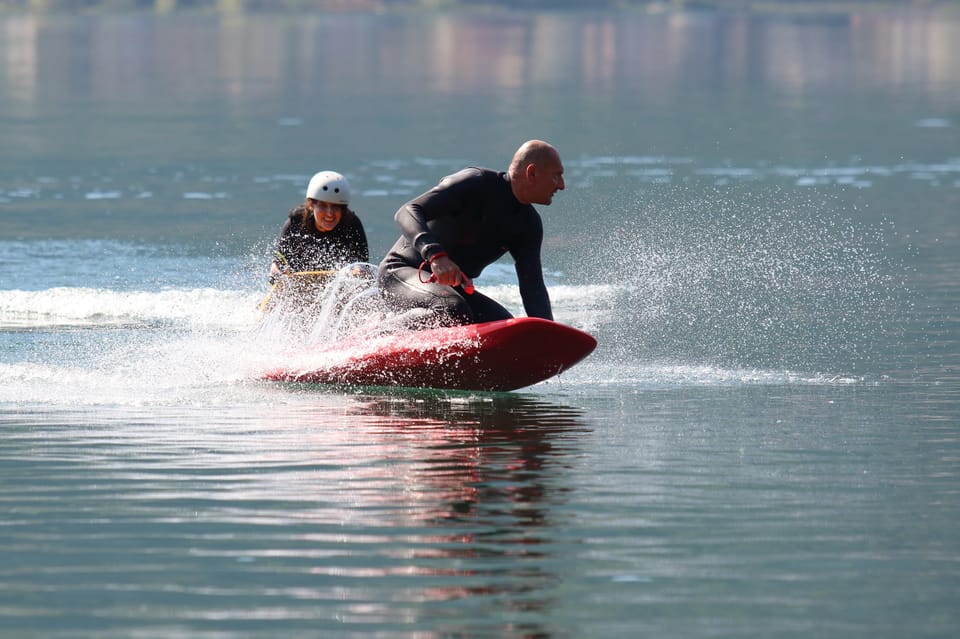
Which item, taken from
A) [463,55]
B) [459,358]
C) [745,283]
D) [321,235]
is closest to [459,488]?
[459,358]

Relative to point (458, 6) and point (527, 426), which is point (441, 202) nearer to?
point (527, 426)

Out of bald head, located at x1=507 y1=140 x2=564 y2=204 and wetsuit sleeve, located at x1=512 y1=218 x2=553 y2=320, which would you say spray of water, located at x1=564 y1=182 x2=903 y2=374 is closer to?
wetsuit sleeve, located at x1=512 y1=218 x2=553 y2=320

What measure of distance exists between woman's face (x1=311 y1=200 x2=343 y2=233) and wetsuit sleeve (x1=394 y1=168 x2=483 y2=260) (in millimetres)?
1912

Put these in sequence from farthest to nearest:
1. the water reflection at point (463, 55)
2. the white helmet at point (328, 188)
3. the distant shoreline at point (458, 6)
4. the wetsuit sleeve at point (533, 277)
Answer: the distant shoreline at point (458, 6) < the water reflection at point (463, 55) < the white helmet at point (328, 188) < the wetsuit sleeve at point (533, 277)

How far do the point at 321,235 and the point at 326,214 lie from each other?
199mm

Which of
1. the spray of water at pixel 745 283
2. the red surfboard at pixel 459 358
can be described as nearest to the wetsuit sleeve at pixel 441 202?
the red surfboard at pixel 459 358

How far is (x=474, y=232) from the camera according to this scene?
1356 cm

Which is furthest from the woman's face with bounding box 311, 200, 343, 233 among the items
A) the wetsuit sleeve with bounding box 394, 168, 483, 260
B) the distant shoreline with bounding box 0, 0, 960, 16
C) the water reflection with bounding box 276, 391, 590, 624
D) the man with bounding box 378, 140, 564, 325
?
the distant shoreline with bounding box 0, 0, 960, 16

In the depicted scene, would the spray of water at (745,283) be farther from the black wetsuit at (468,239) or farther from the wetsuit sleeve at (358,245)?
the wetsuit sleeve at (358,245)

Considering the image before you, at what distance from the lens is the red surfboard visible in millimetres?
13102

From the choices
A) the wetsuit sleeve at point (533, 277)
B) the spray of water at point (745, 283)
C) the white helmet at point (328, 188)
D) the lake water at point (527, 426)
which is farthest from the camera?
the spray of water at point (745, 283)

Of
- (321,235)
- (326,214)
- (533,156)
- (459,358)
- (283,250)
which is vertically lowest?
(459,358)

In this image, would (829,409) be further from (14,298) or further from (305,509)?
(14,298)

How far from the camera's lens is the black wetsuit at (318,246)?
15258 millimetres
